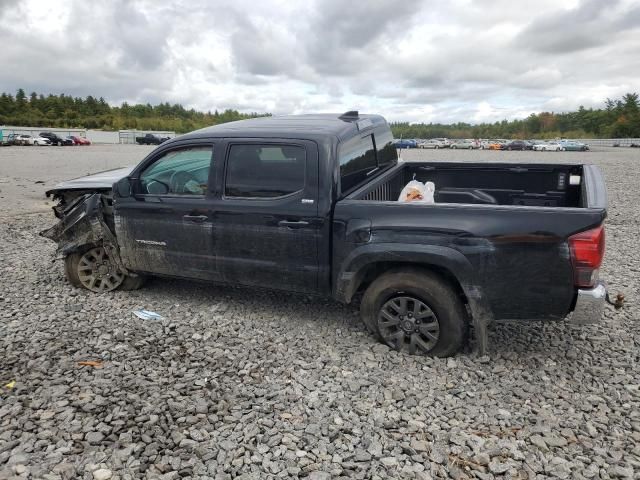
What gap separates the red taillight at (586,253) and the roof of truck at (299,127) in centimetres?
200

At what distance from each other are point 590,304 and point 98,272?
483 centimetres

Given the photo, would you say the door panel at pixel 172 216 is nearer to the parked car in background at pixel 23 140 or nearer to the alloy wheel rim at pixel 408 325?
the alloy wheel rim at pixel 408 325

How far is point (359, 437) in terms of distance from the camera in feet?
9.84

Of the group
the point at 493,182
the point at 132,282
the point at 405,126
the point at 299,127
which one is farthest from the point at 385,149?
the point at 405,126

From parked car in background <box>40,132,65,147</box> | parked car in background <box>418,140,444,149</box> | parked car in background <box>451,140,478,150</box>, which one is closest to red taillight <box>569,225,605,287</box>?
parked car in background <box>40,132,65,147</box>

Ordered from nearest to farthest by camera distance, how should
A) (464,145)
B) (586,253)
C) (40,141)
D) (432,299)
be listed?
(586,253)
(432,299)
(40,141)
(464,145)

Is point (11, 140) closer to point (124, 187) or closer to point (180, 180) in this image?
point (124, 187)

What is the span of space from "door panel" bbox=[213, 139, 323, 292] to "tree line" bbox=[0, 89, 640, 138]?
92791mm

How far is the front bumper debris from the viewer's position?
3297 mm

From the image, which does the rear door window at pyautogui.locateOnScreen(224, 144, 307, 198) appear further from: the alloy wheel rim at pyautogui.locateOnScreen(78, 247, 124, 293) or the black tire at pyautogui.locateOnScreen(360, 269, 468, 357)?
the alloy wheel rim at pyautogui.locateOnScreen(78, 247, 124, 293)

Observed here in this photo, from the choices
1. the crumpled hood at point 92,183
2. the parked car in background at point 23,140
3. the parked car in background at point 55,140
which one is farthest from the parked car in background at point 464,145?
the crumpled hood at point 92,183

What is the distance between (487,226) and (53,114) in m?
127

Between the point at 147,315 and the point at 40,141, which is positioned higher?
the point at 40,141

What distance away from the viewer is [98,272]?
5.43m
